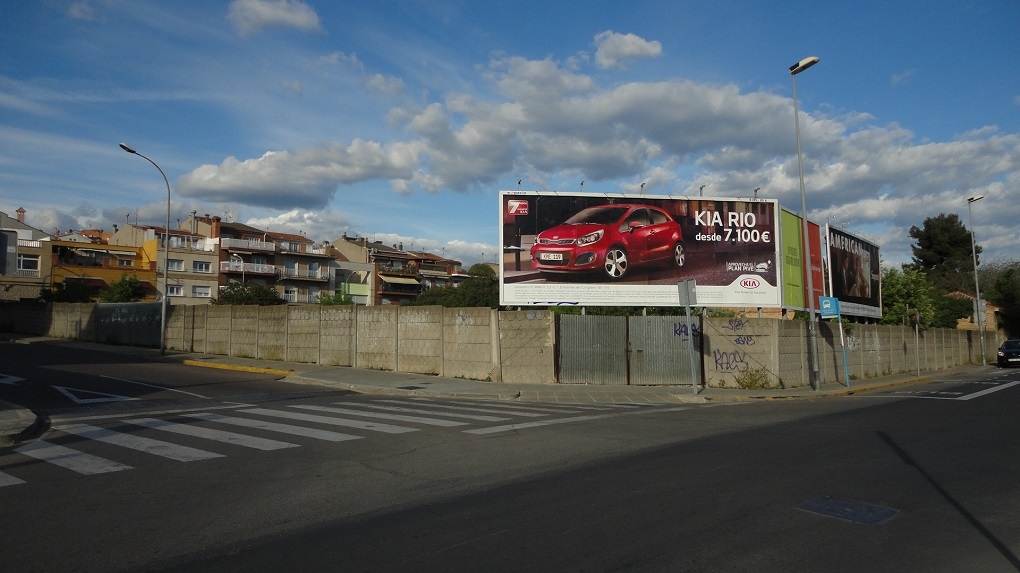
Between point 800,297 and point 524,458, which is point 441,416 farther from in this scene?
point 800,297

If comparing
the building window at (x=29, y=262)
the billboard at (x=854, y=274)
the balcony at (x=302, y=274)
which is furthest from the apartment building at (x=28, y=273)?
the billboard at (x=854, y=274)

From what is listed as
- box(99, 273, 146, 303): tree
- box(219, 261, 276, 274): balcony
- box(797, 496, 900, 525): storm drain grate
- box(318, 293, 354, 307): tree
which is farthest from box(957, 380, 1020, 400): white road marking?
box(219, 261, 276, 274): balcony

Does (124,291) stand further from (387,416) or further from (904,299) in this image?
(904,299)

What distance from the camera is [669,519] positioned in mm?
6336

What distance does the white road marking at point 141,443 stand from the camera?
9.30 m

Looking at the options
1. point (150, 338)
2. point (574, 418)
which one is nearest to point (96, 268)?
point (150, 338)

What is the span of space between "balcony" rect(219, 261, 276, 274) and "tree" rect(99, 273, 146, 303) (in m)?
9.71

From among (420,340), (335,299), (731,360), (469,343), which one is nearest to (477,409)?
(469,343)

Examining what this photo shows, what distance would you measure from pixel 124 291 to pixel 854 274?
2370 inches

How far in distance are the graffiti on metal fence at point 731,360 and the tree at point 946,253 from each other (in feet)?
213

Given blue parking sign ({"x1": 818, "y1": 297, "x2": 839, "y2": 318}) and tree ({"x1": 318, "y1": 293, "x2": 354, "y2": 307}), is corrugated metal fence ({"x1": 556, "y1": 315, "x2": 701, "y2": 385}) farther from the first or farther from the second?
tree ({"x1": 318, "y1": 293, "x2": 354, "y2": 307})

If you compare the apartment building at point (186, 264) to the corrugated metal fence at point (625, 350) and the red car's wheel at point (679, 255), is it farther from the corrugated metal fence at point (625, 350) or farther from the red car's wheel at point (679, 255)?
the corrugated metal fence at point (625, 350)

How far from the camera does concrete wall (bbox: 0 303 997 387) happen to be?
70.8 feet

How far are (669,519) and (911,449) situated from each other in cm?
577
